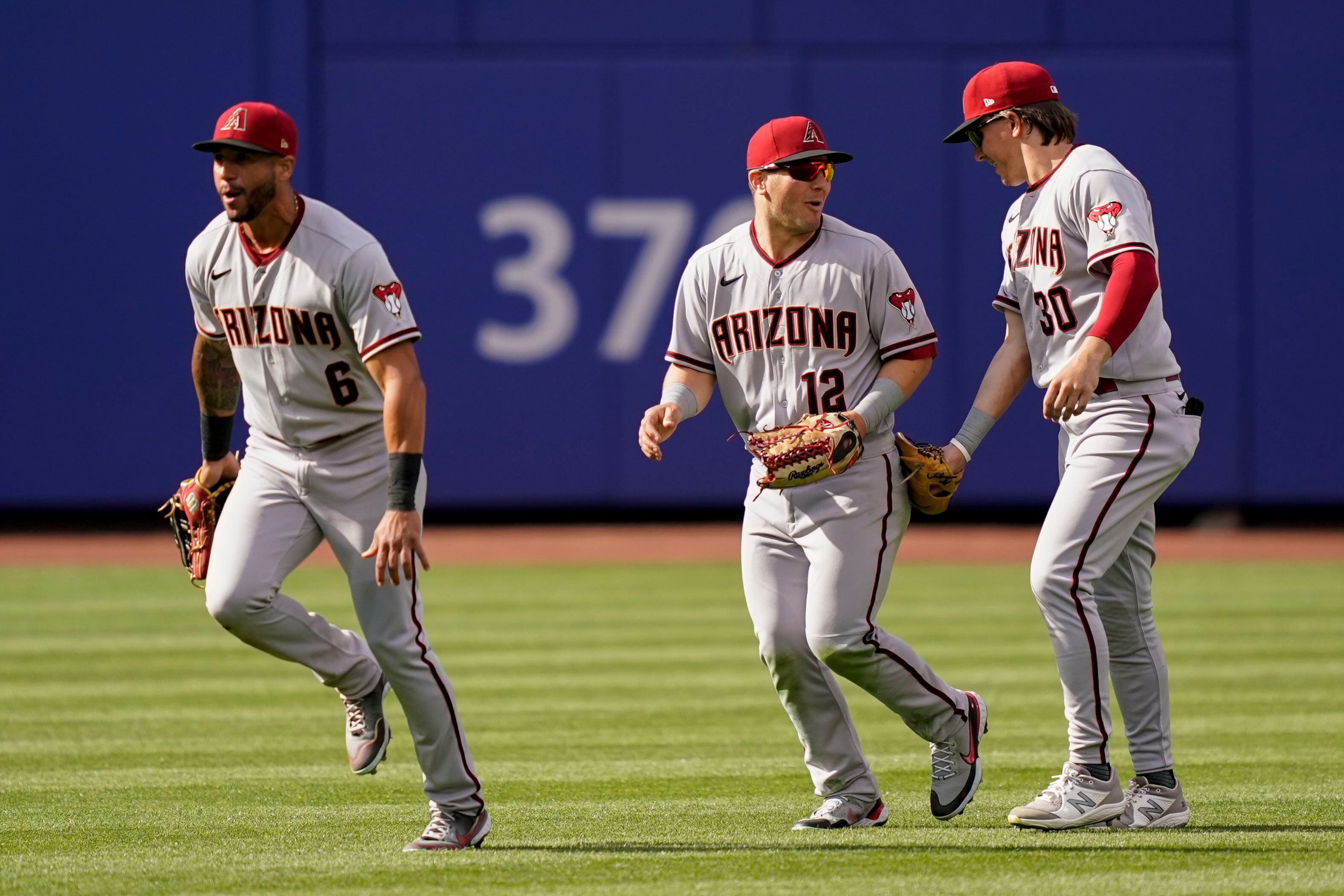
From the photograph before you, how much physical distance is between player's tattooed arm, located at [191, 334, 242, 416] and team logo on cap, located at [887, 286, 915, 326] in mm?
1934

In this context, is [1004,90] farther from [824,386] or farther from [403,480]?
[403,480]

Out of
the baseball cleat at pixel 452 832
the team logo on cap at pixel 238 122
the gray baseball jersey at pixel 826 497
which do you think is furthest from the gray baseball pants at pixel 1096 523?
the team logo on cap at pixel 238 122

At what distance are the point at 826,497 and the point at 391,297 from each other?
1342 millimetres

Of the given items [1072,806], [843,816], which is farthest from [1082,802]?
[843,816]

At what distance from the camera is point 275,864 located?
432cm

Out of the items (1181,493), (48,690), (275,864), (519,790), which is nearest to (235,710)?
(48,690)

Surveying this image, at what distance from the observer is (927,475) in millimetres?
4941

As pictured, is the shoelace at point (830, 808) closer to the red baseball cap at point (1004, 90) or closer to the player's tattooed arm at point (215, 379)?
the red baseball cap at point (1004, 90)

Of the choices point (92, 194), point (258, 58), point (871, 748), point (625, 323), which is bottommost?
point (871, 748)

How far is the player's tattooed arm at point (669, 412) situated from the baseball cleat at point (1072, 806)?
1.40 meters

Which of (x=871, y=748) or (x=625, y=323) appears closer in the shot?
(x=871, y=748)

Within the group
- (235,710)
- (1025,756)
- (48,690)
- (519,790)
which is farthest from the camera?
(48,690)

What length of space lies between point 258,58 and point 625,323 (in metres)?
4.47

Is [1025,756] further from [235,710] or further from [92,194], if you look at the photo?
[92,194]
